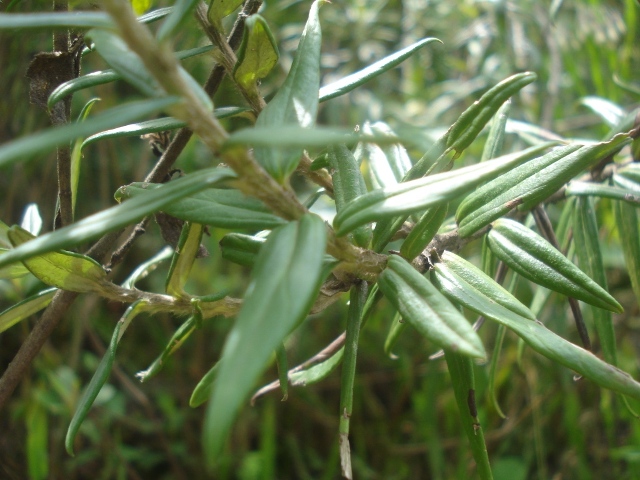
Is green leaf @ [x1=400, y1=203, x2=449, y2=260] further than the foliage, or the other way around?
green leaf @ [x1=400, y1=203, x2=449, y2=260]

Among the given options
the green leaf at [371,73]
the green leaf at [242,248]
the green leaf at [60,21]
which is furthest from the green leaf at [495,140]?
the green leaf at [60,21]

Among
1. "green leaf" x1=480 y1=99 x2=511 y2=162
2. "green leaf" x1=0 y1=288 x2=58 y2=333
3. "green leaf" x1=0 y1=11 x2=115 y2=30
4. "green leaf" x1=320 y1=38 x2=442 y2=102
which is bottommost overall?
"green leaf" x1=0 y1=288 x2=58 y2=333

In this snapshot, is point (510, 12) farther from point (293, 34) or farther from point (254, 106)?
point (254, 106)

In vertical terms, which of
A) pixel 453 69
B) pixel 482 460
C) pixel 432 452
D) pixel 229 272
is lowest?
pixel 432 452

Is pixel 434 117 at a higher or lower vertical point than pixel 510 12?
lower

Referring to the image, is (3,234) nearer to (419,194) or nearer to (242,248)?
(242,248)

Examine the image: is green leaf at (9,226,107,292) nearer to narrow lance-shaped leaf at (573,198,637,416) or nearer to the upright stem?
the upright stem

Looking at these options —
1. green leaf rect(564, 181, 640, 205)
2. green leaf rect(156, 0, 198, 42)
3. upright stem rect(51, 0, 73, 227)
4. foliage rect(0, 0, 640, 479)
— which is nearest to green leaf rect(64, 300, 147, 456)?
foliage rect(0, 0, 640, 479)

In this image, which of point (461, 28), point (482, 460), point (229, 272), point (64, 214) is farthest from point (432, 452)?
point (461, 28)
